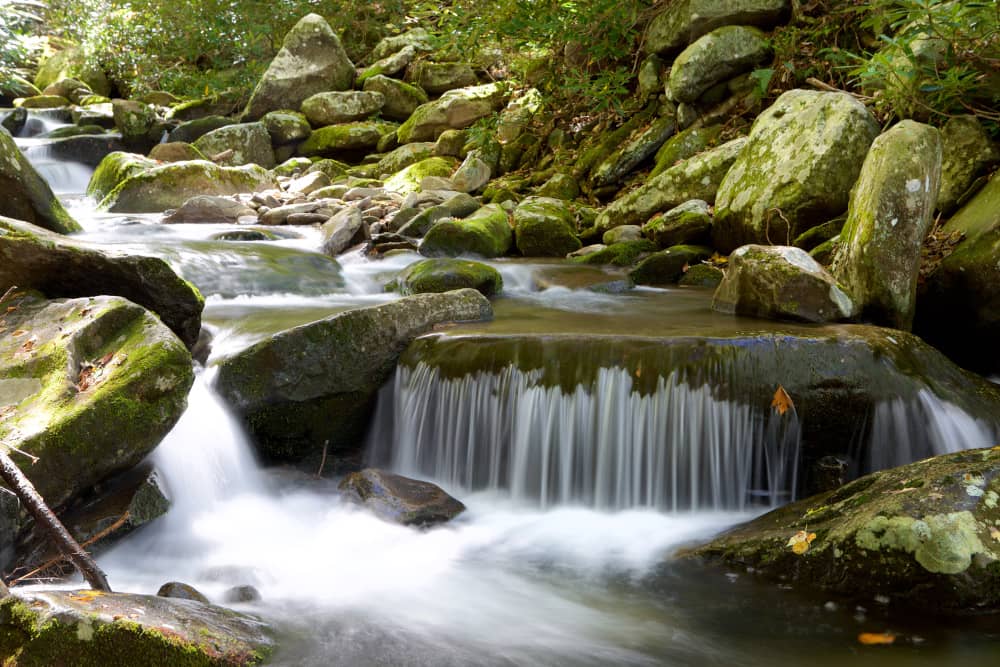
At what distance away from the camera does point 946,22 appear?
17.7ft

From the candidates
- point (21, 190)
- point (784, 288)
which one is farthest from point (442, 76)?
point (784, 288)

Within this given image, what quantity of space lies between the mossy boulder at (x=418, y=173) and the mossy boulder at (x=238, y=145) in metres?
3.70

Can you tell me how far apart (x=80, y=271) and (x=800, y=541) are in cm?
442

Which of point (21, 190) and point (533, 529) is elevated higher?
point (21, 190)

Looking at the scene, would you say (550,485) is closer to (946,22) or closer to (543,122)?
(946,22)

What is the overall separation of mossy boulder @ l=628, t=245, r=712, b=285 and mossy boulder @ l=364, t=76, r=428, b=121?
10.4 meters

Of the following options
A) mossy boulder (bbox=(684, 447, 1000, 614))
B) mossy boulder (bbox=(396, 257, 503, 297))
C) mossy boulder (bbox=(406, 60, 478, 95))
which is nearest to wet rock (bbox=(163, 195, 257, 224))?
mossy boulder (bbox=(396, 257, 503, 297))

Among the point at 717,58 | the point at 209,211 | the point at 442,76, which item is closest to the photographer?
the point at 717,58

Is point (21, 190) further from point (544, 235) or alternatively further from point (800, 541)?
point (800, 541)

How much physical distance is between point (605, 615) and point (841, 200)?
17.4 feet

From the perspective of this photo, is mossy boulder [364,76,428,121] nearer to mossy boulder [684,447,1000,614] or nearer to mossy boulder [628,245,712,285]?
mossy boulder [628,245,712,285]

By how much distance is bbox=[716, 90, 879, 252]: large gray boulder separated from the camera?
6977mm

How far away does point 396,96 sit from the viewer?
54.5ft

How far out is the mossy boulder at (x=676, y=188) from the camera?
8.88m
